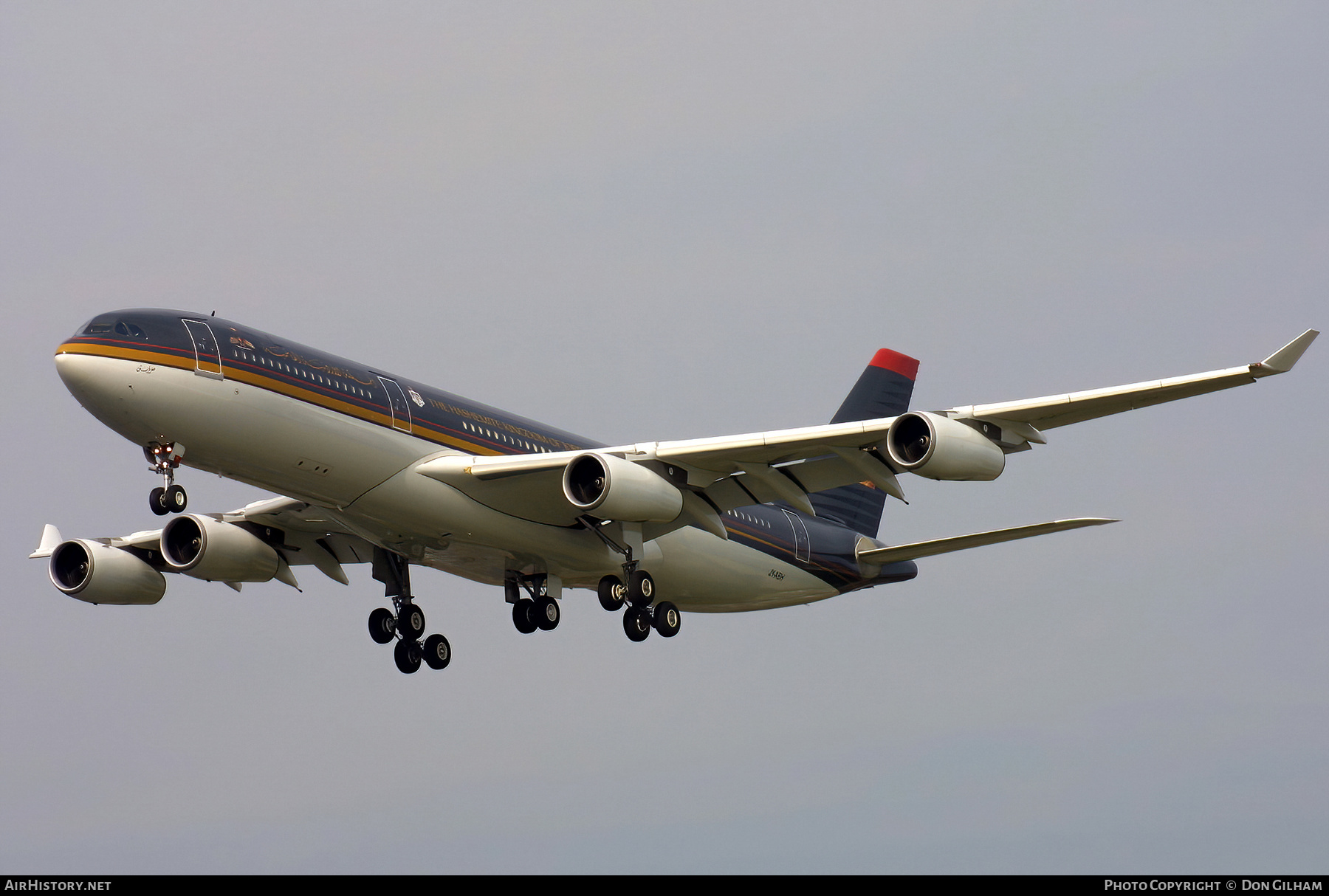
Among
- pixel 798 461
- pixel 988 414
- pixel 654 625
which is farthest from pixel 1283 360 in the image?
pixel 654 625

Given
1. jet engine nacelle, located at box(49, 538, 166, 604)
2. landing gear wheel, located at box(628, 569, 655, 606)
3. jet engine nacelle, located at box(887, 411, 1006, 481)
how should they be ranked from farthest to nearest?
jet engine nacelle, located at box(49, 538, 166, 604) < landing gear wheel, located at box(628, 569, 655, 606) < jet engine nacelle, located at box(887, 411, 1006, 481)

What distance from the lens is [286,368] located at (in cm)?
3186

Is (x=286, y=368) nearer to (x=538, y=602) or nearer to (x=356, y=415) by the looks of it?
(x=356, y=415)

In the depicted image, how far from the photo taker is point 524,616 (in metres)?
38.2

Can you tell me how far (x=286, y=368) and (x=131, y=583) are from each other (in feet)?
33.4

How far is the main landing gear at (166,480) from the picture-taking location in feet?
101

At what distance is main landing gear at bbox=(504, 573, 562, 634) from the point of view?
3812 cm

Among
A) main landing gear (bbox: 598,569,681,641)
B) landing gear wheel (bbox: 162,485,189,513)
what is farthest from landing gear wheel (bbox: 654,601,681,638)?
landing gear wheel (bbox: 162,485,189,513)

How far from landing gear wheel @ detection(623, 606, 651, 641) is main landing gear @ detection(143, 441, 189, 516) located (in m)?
10.8

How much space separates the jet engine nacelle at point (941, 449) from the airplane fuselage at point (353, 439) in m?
8.62

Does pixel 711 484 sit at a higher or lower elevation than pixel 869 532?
lower

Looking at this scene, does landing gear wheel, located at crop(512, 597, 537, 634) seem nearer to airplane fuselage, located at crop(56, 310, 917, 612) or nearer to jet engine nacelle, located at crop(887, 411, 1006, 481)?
airplane fuselage, located at crop(56, 310, 917, 612)
